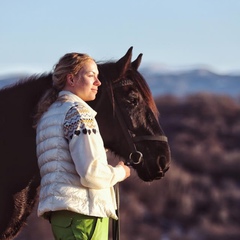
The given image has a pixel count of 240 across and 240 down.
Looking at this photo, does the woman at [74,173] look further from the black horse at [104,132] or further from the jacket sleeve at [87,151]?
the black horse at [104,132]

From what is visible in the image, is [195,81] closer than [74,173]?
No

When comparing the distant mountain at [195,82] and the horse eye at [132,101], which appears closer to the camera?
the horse eye at [132,101]

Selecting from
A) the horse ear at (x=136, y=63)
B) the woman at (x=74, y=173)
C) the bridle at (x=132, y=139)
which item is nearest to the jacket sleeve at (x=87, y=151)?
the woman at (x=74, y=173)

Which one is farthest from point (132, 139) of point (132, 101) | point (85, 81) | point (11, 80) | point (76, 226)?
point (11, 80)

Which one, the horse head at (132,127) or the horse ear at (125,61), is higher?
the horse ear at (125,61)

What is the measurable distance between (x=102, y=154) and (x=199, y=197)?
64.3 ft

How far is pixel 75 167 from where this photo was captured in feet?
18.3

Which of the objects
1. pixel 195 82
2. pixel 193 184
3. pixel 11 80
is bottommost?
pixel 195 82

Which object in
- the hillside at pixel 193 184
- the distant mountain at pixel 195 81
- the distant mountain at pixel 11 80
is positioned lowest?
the distant mountain at pixel 195 81

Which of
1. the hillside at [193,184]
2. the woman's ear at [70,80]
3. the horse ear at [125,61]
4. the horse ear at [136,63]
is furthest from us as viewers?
the hillside at [193,184]

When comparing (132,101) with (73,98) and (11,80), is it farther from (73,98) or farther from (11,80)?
(11,80)

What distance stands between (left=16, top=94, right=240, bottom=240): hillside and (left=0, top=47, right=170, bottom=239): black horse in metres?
13.4

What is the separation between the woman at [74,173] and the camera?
18.1ft

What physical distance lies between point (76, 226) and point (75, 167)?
0.31m
